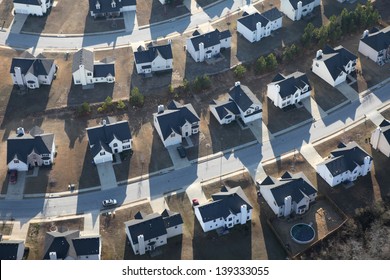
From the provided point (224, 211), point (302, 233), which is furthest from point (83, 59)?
point (302, 233)

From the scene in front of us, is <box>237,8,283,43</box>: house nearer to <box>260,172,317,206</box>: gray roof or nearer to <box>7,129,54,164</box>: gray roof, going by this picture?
<box>260,172,317,206</box>: gray roof

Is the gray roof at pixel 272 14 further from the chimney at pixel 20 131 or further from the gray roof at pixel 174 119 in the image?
the chimney at pixel 20 131

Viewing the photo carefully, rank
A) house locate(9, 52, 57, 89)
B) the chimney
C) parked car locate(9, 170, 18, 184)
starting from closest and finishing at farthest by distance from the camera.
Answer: parked car locate(9, 170, 18, 184), the chimney, house locate(9, 52, 57, 89)

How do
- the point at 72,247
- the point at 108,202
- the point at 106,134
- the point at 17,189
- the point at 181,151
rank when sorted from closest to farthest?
the point at 72,247 < the point at 108,202 < the point at 17,189 < the point at 106,134 < the point at 181,151

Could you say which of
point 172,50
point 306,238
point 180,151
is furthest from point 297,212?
point 172,50

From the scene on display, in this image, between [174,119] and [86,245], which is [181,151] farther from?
[86,245]

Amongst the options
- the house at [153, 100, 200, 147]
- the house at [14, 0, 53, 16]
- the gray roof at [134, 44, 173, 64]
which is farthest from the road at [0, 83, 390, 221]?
the house at [14, 0, 53, 16]

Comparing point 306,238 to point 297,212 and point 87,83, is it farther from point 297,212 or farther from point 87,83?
point 87,83
